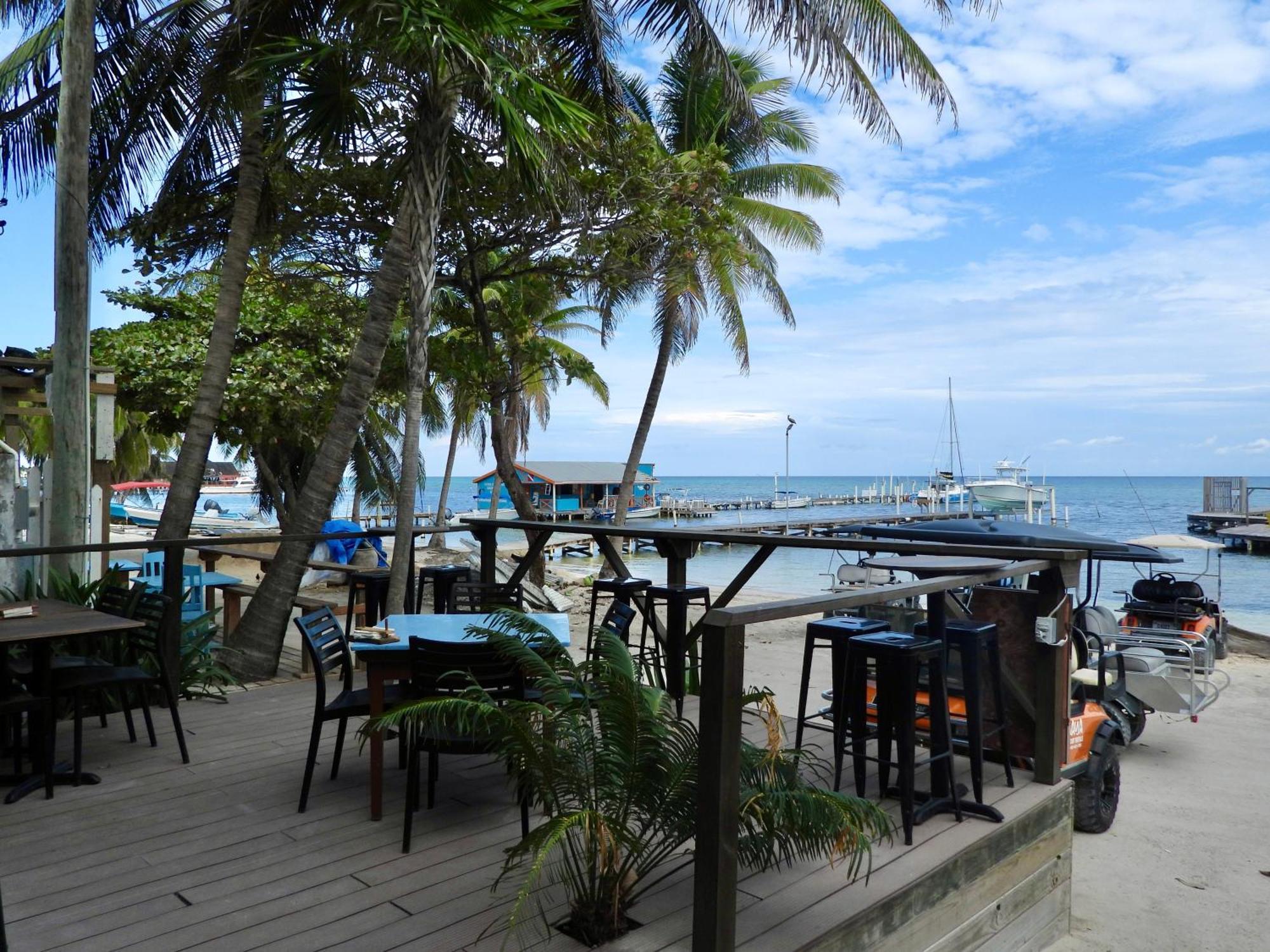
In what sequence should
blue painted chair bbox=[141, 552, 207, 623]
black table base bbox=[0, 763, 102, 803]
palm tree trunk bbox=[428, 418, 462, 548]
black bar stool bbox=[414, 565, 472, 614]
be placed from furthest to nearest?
palm tree trunk bbox=[428, 418, 462, 548] → blue painted chair bbox=[141, 552, 207, 623] → black bar stool bbox=[414, 565, 472, 614] → black table base bbox=[0, 763, 102, 803]

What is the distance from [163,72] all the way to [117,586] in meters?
6.12

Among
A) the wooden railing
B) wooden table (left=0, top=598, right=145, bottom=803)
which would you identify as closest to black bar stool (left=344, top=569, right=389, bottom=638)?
wooden table (left=0, top=598, right=145, bottom=803)

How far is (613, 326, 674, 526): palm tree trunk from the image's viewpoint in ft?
63.8

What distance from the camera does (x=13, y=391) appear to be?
28.7 feet

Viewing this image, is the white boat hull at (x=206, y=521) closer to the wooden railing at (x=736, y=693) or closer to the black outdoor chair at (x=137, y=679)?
the black outdoor chair at (x=137, y=679)

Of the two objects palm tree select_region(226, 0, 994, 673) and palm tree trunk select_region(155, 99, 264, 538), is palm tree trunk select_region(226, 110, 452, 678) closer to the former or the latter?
palm tree select_region(226, 0, 994, 673)

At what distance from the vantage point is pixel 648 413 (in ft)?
65.4

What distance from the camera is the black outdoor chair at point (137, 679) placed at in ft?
12.6

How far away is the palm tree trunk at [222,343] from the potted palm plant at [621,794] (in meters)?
5.28

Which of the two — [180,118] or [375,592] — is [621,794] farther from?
[180,118]

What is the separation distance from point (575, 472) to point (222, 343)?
46.2 metres

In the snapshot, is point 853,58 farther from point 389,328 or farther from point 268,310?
point 268,310

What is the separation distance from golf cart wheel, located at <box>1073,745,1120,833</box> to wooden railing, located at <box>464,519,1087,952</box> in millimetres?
1732

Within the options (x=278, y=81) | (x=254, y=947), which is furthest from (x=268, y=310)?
(x=254, y=947)
